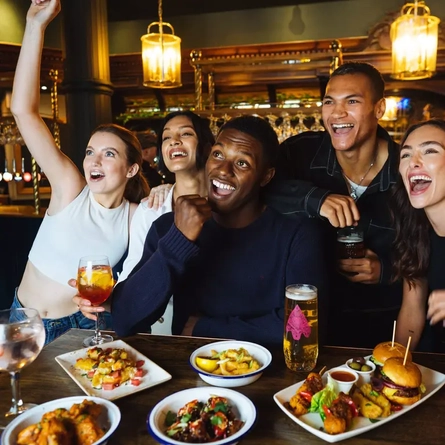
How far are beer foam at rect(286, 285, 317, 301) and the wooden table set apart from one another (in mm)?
221

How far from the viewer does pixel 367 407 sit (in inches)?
44.0

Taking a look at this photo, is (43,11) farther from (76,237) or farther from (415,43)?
(415,43)

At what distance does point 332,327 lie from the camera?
7.38 ft

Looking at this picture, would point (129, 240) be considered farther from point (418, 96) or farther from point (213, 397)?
point (418, 96)

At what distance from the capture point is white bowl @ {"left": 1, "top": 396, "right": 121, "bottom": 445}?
3.25 feet

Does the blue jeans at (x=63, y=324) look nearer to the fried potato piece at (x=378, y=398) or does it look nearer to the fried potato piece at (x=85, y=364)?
the fried potato piece at (x=85, y=364)

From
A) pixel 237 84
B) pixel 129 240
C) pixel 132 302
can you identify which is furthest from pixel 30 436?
pixel 237 84

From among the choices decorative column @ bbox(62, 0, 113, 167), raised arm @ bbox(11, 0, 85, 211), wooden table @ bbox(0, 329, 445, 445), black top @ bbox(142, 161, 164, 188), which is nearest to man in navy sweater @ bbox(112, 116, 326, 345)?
wooden table @ bbox(0, 329, 445, 445)

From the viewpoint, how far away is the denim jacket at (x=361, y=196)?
206 cm

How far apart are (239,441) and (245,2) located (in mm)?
6636

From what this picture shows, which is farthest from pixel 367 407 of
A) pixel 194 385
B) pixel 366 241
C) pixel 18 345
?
pixel 366 241

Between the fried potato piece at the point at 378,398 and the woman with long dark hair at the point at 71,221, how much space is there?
152cm

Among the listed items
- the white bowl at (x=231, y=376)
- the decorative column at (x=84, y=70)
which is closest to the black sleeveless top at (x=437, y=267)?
the white bowl at (x=231, y=376)

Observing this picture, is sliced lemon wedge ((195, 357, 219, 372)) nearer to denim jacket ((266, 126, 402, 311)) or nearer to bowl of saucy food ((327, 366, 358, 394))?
bowl of saucy food ((327, 366, 358, 394))
